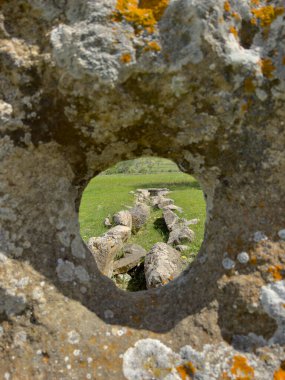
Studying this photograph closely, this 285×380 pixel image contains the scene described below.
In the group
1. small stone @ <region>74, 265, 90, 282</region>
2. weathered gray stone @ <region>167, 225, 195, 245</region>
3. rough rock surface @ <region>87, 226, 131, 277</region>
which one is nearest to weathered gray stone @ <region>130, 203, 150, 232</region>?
weathered gray stone @ <region>167, 225, 195, 245</region>

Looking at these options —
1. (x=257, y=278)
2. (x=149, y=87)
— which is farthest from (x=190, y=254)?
(x=149, y=87)

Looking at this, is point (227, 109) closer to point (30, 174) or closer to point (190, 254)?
point (30, 174)

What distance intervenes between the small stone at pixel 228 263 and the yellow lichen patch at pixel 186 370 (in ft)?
2.33

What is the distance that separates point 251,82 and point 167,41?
0.65 meters

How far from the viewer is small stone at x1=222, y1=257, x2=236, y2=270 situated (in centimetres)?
238

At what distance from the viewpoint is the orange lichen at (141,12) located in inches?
86.4

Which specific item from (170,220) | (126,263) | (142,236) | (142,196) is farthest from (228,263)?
(142,196)

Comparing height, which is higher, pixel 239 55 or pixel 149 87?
pixel 239 55

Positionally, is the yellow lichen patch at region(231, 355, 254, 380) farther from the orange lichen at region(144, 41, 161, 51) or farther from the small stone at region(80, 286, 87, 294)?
the orange lichen at region(144, 41, 161, 51)

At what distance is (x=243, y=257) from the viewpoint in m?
2.34

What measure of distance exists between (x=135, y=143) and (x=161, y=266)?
12.0 feet

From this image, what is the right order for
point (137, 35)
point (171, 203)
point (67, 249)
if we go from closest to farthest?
point (137, 35), point (67, 249), point (171, 203)

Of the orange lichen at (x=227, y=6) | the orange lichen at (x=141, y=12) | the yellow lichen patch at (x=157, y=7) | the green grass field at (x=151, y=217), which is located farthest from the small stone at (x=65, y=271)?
the green grass field at (x=151, y=217)

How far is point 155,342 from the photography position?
7.59ft
